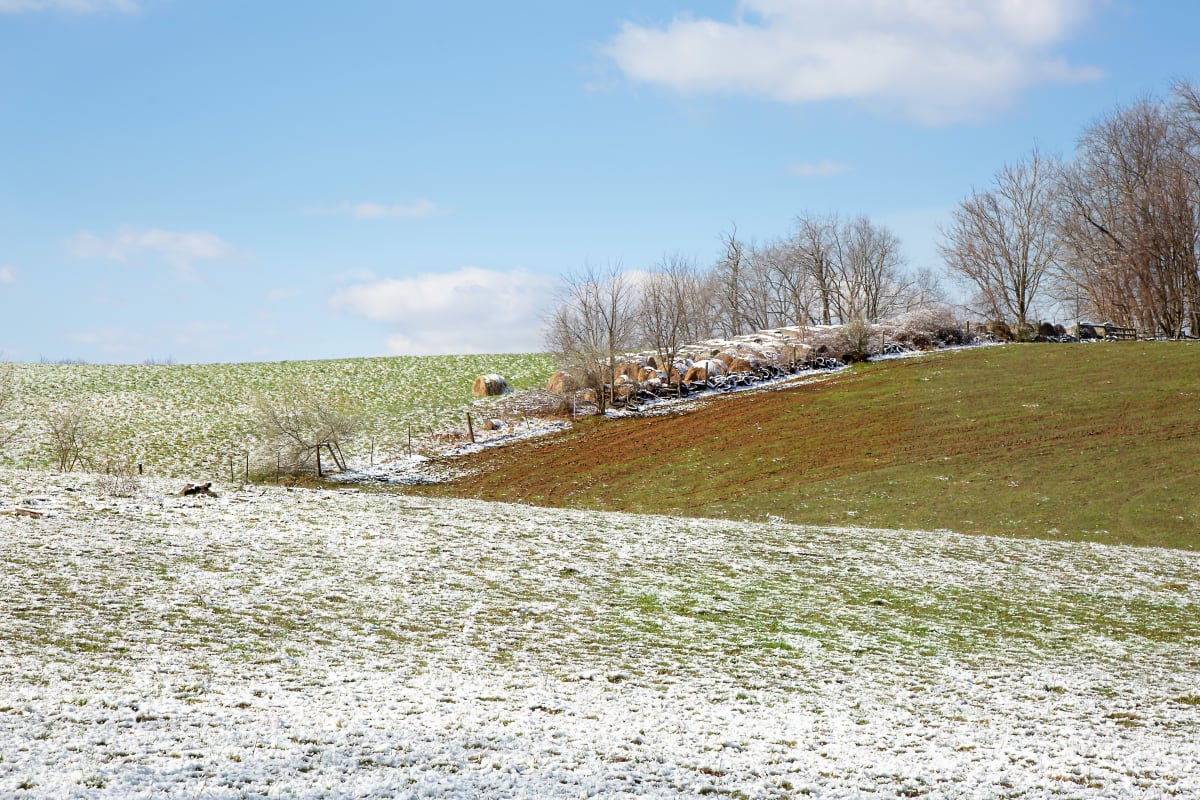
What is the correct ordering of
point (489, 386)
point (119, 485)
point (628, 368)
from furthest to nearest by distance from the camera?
1. point (489, 386)
2. point (628, 368)
3. point (119, 485)

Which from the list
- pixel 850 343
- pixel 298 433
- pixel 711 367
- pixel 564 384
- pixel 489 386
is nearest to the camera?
pixel 298 433

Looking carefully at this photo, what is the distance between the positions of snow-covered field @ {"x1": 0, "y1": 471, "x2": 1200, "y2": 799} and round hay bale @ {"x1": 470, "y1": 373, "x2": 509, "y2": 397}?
Result: 31.6 metres

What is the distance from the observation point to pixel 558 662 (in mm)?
10453

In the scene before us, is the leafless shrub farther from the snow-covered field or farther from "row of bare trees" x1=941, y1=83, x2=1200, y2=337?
"row of bare trees" x1=941, y1=83, x2=1200, y2=337

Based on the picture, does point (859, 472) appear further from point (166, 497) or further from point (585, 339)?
point (166, 497)

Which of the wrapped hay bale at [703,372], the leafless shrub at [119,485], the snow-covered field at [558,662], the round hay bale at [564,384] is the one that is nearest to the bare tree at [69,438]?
the leafless shrub at [119,485]

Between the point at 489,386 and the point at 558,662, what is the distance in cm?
4137

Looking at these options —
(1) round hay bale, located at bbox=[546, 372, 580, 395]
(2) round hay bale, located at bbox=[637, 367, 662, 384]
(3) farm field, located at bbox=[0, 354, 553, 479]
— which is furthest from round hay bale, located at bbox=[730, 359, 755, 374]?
(3) farm field, located at bbox=[0, 354, 553, 479]

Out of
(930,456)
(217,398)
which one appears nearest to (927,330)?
(930,456)

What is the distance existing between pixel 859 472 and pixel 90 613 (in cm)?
2523

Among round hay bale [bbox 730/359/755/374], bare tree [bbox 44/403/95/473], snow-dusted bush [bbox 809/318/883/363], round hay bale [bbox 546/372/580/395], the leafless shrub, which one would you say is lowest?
the leafless shrub

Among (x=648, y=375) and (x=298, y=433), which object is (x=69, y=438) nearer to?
(x=298, y=433)

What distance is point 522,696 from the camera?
29.6 feet

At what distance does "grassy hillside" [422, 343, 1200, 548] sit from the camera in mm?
25234
